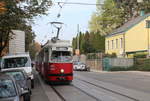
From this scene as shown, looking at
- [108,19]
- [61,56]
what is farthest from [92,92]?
[108,19]

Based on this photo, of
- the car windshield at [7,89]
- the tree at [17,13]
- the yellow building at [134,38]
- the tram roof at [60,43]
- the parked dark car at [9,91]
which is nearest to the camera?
the parked dark car at [9,91]

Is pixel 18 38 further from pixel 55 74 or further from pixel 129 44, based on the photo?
pixel 129 44

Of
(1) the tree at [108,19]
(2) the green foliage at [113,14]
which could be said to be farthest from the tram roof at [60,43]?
(1) the tree at [108,19]

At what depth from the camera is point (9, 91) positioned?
8156mm

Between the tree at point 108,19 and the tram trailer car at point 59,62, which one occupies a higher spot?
the tree at point 108,19

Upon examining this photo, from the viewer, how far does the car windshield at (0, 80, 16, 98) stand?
801cm

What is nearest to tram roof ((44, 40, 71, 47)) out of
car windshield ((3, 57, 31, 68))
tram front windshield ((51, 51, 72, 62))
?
tram front windshield ((51, 51, 72, 62))

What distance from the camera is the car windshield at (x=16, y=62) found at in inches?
854

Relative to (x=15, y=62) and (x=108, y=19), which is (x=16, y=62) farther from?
(x=108, y=19)

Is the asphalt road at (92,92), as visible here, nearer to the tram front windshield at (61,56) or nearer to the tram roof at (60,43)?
the tram front windshield at (61,56)

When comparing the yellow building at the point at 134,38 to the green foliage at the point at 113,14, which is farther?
the green foliage at the point at 113,14

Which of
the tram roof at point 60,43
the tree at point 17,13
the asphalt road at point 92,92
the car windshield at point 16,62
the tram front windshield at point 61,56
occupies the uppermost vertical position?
the tree at point 17,13

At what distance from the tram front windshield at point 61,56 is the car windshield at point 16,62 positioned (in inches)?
73.2

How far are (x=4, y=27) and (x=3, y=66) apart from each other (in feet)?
8.36
